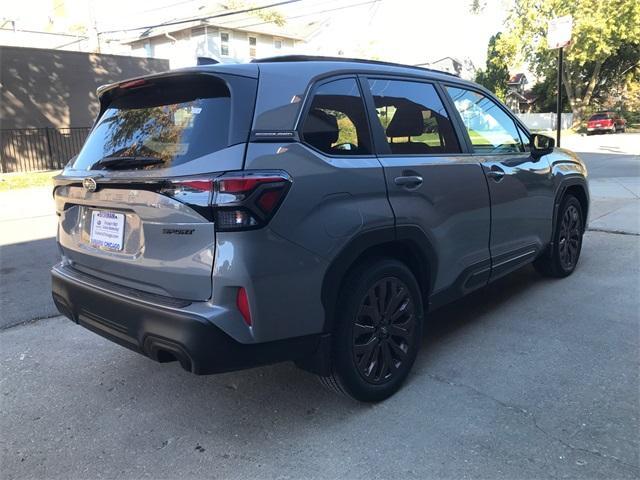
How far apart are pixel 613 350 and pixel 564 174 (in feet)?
6.08

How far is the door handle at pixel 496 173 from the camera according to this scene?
3933 mm

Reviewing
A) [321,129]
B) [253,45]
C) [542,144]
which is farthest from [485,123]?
[253,45]

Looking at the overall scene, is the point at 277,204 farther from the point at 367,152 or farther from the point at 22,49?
the point at 22,49

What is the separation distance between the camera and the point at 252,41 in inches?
1457

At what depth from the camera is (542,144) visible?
4.80 metres

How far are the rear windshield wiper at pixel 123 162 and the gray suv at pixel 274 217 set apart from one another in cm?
1

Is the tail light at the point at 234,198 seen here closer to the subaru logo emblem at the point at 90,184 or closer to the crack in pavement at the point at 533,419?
the subaru logo emblem at the point at 90,184

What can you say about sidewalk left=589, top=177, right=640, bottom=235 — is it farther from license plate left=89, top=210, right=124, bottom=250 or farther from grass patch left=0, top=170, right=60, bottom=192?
grass patch left=0, top=170, right=60, bottom=192

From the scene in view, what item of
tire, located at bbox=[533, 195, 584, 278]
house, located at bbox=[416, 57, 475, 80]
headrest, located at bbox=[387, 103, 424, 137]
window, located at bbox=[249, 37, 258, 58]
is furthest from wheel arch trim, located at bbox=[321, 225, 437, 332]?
house, located at bbox=[416, 57, 475, 80]

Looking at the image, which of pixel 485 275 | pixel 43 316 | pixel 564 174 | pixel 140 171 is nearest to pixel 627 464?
pixel 485 275

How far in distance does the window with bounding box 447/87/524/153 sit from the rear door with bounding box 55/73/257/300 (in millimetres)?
1904

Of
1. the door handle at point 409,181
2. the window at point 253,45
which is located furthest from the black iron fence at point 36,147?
the window at point 253,45

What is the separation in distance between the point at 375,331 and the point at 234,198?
1182 mm

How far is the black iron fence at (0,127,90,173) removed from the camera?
698 inches
